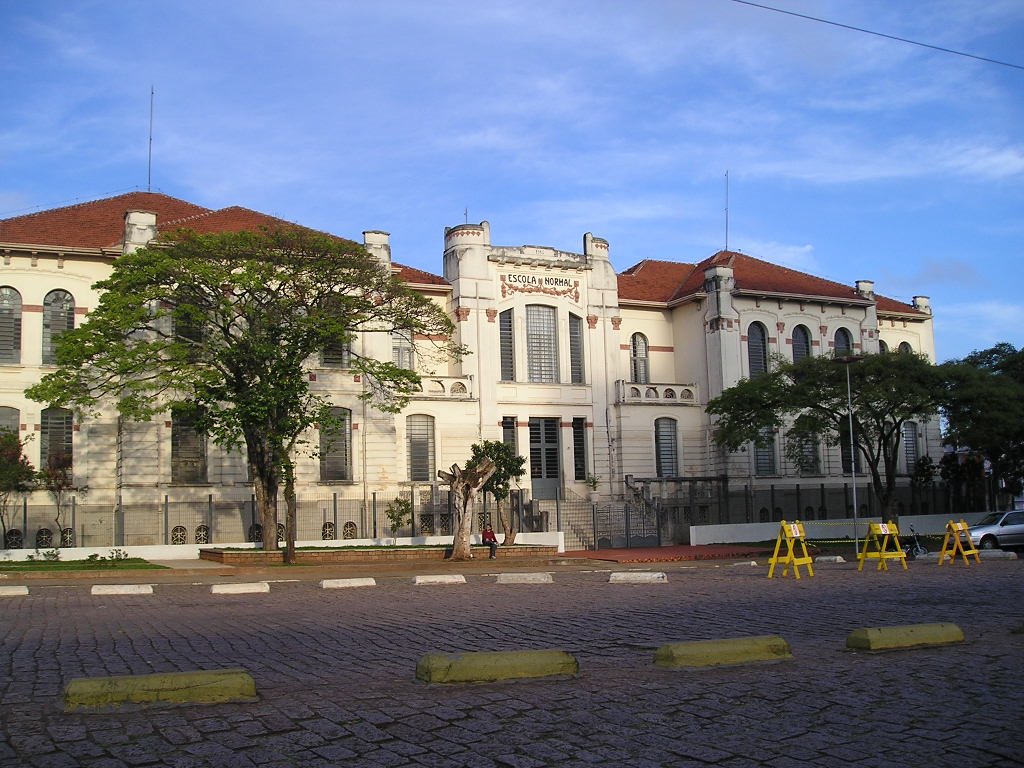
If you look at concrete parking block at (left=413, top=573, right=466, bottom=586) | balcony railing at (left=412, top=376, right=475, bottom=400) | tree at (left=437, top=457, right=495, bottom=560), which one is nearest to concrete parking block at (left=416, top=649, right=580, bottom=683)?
concrete parking block at (left=413, top=573, right=466, bottom=586)

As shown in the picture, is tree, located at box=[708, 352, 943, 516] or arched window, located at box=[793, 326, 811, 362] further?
arched window, located at box=[793, 326, 811, 362]

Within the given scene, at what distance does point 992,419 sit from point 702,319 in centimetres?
1369

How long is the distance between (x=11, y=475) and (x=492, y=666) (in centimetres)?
2859

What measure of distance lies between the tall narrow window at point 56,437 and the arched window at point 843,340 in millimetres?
35258

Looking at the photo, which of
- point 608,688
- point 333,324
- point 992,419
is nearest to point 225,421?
point 333,324

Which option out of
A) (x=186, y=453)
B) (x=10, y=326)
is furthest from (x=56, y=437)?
(x=186, y=453)

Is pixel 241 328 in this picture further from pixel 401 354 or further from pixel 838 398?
pixel 838 398

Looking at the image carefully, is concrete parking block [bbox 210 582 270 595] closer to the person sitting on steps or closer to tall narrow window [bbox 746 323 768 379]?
the person sitting on steps

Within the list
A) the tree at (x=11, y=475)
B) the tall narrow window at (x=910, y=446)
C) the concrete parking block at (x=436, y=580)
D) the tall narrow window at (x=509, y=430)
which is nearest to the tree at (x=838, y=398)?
the tall narrow window at (x=509, y=430)

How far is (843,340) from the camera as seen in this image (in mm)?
51312

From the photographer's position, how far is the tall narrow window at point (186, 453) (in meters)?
37.1

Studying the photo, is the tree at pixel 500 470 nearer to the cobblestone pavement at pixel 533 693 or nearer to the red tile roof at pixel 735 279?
the red tile roof at pixel 735 279

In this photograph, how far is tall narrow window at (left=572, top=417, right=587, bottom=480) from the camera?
4478cm

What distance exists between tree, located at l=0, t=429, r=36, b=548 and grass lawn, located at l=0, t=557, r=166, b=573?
13.5 feet
